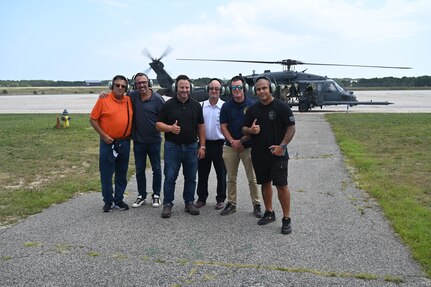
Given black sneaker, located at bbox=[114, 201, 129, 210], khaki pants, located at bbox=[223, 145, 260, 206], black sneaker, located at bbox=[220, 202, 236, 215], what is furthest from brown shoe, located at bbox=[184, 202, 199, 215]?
black sneaker, located at bbox=[114, 201, 129, 210]

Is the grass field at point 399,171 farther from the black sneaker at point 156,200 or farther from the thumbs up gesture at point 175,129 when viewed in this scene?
the black sneaker at point 156,200

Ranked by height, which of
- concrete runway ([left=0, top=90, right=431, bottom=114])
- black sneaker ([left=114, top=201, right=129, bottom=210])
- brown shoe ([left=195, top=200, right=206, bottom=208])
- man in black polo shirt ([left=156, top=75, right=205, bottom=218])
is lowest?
brown shoe ([left=195, top=200, right=206, bottom=208])

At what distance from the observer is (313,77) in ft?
90.5

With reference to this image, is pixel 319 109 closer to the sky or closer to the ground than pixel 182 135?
closer to the ground

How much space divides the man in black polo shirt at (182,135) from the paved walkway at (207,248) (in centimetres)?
31

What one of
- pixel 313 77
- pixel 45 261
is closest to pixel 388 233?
pixel 45 261

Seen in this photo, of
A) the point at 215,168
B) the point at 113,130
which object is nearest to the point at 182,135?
the point at 215,168

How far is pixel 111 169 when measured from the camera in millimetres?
6043

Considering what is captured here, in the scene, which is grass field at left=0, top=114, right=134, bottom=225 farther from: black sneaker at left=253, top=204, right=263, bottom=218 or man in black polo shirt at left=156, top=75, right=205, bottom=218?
black sneaker at left=253, top=204, right=263, bottom=218

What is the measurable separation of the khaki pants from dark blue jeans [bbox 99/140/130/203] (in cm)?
142

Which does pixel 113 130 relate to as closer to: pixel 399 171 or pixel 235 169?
pixel 235 169

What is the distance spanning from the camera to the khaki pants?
577cm

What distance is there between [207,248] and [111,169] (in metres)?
2.20

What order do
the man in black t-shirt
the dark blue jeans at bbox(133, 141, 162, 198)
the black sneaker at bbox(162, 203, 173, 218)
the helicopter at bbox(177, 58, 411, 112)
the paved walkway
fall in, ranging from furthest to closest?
1. the helicopter at bbox(177, 58, 411, 112)
2. the dark blue jeans at bbox(133, 141, 162, 198)
3. the black sneaker at bbox(162, 203, 173, 218)
4. the man in black t-shirt
5. the paved walkway
